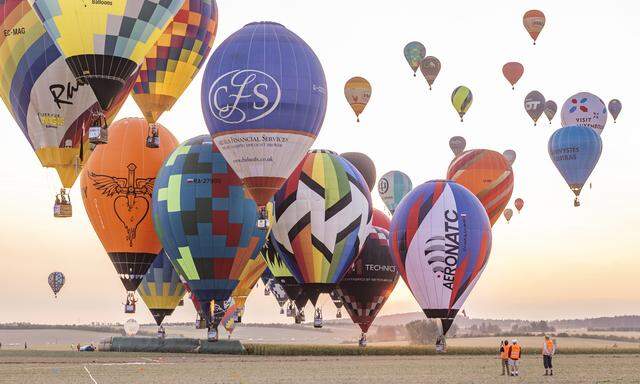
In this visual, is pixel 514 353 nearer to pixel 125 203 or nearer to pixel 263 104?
pixel 263 104

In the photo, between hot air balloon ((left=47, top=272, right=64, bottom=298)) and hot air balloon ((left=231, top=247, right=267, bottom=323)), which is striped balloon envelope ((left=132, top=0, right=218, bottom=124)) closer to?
hot air balloon ((left=231, top=247, right=267, bottom=323))

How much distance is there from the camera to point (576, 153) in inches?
2539

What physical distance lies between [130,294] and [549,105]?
43.5 metres

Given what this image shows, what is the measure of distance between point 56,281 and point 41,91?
96.7 ft

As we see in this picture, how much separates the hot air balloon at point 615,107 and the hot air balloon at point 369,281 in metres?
32.0

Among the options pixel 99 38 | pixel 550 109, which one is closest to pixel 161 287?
pixel 99 38

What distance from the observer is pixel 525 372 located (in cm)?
3378

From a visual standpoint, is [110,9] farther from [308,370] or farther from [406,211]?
[406,211]

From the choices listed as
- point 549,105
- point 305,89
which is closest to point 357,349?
point 305,89

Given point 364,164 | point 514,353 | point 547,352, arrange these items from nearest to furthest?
point 514,353
point 547,352
point 364,164

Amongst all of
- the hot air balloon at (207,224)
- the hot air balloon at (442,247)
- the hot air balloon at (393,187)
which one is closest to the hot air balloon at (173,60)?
the hot air balloon at (207,224)

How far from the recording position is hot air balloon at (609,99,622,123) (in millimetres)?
77188

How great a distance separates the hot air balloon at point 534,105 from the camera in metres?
71.6

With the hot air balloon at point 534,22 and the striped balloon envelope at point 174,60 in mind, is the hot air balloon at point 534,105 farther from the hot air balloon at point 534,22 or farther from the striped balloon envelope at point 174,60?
the striped balloon envelope at point 174,60
